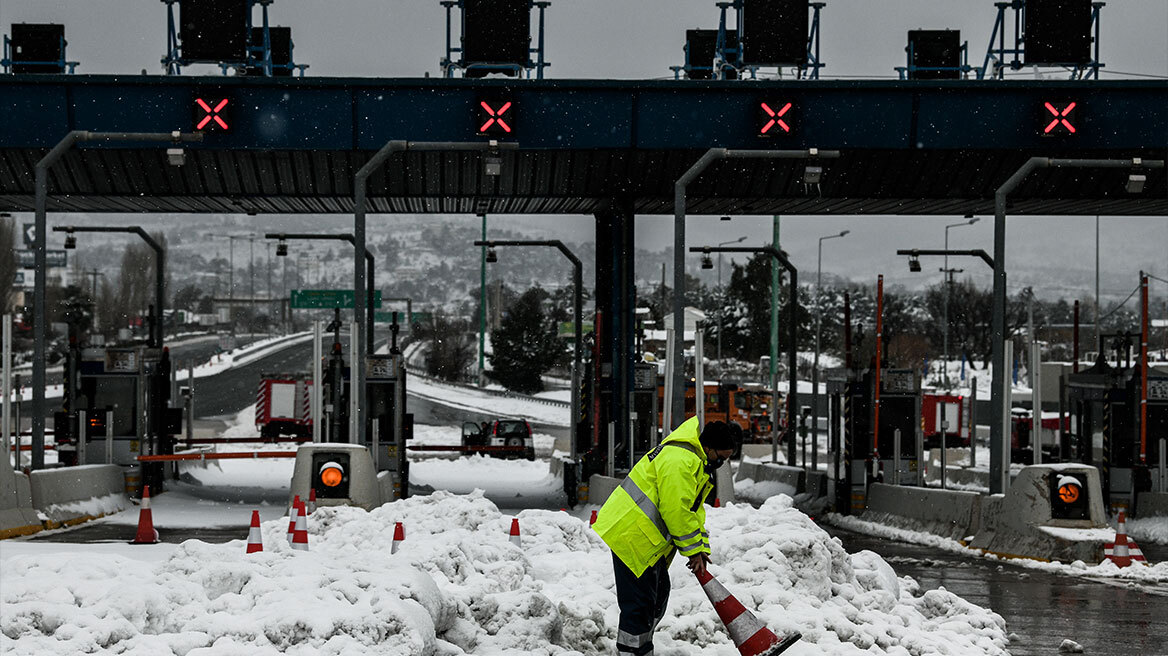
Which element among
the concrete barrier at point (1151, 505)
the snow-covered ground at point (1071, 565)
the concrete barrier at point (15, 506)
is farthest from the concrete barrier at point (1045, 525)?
the concrete barrier at point (15, 506)

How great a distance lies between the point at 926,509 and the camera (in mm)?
21688

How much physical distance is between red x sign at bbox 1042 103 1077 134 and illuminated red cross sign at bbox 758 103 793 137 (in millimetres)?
4165

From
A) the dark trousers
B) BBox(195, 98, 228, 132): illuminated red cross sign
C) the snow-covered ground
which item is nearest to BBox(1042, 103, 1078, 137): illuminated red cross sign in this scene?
the snow-covered ground

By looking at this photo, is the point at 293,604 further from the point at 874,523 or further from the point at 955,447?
the point at 955,447

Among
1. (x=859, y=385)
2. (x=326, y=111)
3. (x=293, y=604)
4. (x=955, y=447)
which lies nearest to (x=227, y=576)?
(x=293, y=604)

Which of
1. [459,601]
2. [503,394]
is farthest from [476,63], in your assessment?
[503,394]

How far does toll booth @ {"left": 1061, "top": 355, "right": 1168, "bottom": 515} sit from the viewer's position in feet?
76.3

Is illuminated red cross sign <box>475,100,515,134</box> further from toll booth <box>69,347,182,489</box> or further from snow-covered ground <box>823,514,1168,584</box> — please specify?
snow-covered ground <box>823,514,1168,584</box>

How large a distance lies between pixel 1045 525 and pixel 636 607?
10.9 meters

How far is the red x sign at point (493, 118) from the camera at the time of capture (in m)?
23.0

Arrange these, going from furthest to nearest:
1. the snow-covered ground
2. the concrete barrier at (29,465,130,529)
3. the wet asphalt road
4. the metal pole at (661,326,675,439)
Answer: the metal pole at (661,326,675,439) < the concrete barrier at (29,465,130,529) < the snow-covered ground < the wet asphalt road

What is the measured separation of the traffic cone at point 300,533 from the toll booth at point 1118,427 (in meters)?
14.7

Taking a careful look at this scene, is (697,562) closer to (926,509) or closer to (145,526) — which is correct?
(145,526)

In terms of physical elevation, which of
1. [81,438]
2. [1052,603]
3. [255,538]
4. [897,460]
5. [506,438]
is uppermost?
[255,538]
